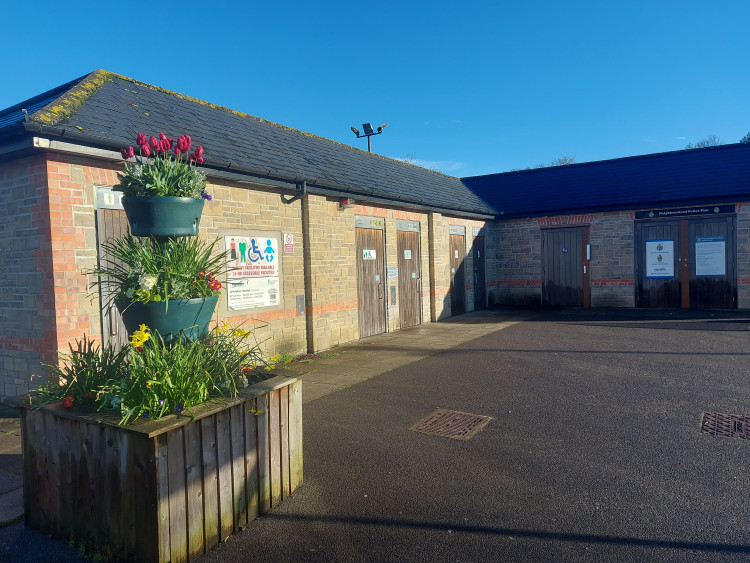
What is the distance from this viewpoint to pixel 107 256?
6.65m

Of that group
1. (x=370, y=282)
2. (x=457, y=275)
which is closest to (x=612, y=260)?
(x=457, y=275)

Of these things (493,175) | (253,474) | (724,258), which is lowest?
(253,474)

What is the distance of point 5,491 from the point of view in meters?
4.34

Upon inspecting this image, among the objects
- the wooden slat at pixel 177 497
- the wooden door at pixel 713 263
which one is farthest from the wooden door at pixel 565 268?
the wooden slat at pixel 177 497

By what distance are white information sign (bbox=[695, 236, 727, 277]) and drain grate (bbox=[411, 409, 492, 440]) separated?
12694 mm

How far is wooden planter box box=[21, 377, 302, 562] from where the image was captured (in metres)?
3.17

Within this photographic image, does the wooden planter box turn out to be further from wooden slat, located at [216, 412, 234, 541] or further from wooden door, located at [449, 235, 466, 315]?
wooden door, located at [449, 235, 466, 315]

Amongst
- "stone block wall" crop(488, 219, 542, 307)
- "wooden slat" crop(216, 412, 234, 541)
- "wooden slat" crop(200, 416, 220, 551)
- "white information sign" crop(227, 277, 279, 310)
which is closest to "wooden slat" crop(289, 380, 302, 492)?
"wooden slat" crop(216, 412, 234, 541)

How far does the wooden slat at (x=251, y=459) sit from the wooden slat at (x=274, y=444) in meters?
0.16

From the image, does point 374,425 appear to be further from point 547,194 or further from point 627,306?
point 547,194

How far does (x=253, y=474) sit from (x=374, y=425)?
2108 mm

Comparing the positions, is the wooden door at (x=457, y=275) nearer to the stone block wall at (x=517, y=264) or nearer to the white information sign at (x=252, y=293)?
the stone block wall at (x=517, y=264)

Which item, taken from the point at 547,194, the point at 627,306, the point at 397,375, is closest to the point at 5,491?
the point at 397,375

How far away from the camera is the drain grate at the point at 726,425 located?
5.20 meters
